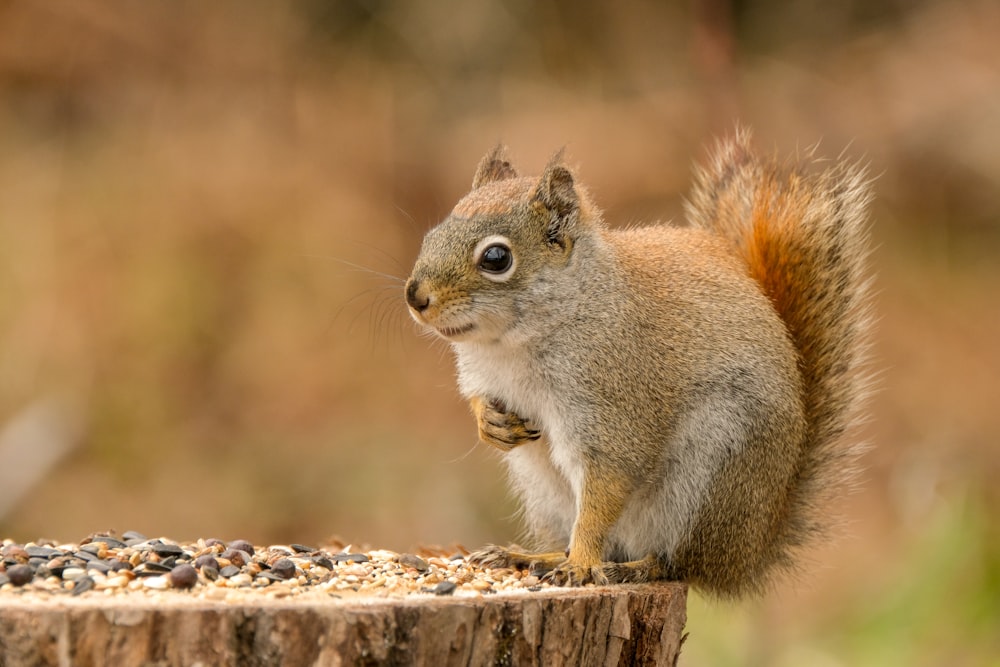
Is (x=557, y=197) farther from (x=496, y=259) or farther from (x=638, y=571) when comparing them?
(x=638, y=571)

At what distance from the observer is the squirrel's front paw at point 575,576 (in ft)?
8.61

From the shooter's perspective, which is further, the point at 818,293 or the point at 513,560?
the point at 818,293

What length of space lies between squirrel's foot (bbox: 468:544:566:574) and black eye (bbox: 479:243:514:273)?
65 centimetres

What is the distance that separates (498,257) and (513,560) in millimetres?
696

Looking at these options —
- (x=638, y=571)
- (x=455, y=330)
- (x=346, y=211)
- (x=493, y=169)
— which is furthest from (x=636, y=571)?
(x=346, y=211)

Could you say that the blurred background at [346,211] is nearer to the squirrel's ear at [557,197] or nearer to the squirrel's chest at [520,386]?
the squirrel's chest at [520,386]

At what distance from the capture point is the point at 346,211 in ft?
22.4

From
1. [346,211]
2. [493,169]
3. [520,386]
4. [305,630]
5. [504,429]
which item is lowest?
[305,630]

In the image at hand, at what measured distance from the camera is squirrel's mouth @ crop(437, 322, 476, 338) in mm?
2734

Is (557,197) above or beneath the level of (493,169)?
beneath

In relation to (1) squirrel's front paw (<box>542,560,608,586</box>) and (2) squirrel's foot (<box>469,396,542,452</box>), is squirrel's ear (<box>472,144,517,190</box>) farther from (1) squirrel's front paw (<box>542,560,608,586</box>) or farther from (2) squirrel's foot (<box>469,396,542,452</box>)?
(1) squirrel's front paw (<box>542,560,608,586</box>)

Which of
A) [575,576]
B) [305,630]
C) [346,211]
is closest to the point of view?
[305,630]

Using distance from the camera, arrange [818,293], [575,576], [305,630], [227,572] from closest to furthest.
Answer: [305,630], [227,572], [575,576], [818,293]

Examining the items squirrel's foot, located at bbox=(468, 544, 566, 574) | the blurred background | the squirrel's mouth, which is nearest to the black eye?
the squirrel's mouth
